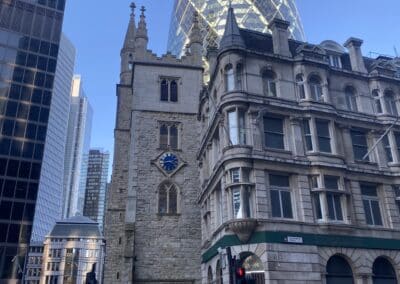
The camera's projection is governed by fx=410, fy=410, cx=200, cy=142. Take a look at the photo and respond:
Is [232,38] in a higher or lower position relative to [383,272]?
higher

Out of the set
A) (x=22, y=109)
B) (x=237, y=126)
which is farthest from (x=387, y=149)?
(x=22, y=109)

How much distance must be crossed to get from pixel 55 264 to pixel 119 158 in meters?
94.4

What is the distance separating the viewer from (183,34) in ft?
190

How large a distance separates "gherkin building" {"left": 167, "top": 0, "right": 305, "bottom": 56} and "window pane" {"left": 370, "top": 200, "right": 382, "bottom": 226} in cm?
3467

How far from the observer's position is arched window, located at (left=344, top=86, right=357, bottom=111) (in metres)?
26.1

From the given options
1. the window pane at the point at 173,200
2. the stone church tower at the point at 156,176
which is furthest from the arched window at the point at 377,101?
the window pane at the point at 173,200

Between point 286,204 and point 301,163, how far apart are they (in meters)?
2.43

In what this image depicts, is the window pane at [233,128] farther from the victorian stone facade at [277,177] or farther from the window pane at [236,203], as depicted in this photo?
the window pane at [236,203]

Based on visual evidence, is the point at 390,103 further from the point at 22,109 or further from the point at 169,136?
the point at 22,109

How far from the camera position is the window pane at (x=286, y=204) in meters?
21.2

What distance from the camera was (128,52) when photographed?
44562 mm

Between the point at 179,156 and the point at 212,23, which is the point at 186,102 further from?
the point at 212,23

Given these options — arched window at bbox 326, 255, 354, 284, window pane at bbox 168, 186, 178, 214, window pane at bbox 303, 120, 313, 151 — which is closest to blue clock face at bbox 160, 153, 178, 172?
window pane at bbox 168, 186, 178, 214

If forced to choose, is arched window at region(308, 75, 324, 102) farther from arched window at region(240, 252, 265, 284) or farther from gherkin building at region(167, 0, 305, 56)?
gherkin building at region(167, 0, 305, 56)
